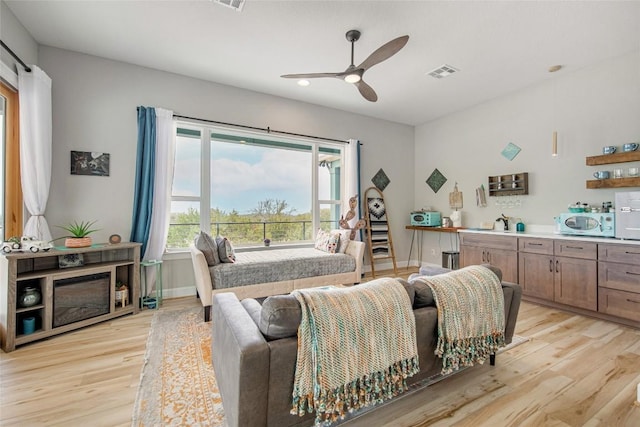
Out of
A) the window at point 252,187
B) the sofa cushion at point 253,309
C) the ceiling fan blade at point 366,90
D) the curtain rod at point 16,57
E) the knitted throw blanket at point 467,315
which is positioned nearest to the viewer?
the sofa cushion at point 253,309

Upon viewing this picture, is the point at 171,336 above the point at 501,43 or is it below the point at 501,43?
below

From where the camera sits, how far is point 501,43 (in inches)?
119

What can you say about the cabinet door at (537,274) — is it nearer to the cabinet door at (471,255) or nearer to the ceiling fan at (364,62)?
the cabinet door at (471,255)

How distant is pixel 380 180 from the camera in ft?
18.2

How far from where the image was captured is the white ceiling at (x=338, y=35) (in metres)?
2.53

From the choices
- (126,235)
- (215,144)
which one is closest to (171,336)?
(126,235)

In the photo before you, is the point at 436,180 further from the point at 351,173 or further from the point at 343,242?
the point at 343,242

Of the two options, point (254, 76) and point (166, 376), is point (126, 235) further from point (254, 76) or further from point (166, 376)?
point (254, 76)

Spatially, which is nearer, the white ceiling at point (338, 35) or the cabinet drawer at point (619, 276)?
the white ceiling at point (338, 35)

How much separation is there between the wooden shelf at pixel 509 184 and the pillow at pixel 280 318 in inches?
169

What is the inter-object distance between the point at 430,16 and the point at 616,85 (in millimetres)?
→ 2608

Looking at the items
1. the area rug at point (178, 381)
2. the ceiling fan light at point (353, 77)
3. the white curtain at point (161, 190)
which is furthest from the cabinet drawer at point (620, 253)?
the white curtain at point (161, 190)

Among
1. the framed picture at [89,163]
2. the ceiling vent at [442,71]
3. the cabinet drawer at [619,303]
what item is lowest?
the cabinet drawer at [619,303]

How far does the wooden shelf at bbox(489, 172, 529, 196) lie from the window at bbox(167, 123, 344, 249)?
252cm
